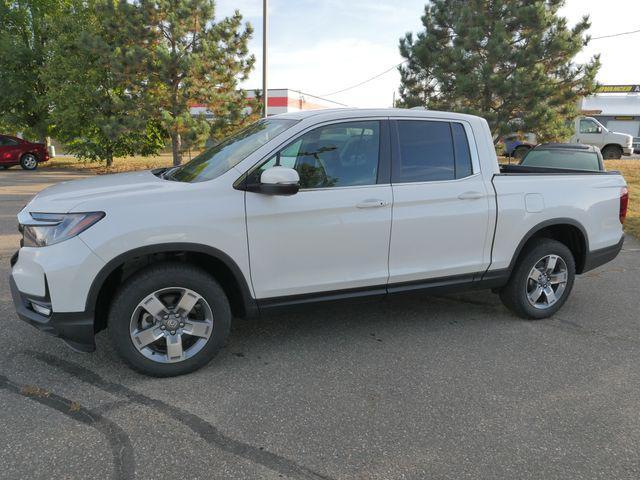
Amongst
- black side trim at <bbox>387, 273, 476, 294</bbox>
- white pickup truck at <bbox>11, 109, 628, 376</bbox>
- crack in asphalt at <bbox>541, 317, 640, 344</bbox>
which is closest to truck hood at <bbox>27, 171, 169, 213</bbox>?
white pickup truck at <bbox>11, 109, 628, 376</bbox>

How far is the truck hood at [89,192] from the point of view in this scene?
317 cm

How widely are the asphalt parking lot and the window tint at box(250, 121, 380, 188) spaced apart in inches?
52.5

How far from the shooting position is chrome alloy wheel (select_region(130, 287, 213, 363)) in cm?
327

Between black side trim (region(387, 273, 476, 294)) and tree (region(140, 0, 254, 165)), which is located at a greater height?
tree (region(140, 0, 254, 165))

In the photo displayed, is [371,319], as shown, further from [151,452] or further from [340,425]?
[151,452]

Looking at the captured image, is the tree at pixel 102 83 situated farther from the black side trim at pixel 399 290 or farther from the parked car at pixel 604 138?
the parked car at pixel 604 138

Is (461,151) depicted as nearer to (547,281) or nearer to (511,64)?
(547,281)

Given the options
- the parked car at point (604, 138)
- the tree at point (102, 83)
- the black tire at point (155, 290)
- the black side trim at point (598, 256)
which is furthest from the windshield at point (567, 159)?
the parked car at point (604, 138)

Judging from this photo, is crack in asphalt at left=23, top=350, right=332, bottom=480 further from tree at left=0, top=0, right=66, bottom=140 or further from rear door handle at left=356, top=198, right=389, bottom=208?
tree at left=0, top=0, right=66, bottom=140

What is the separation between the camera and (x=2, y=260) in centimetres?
621

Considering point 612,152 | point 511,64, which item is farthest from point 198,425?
point 612,152

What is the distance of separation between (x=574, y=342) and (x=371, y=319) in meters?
1.69

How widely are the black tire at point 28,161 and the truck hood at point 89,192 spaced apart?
18.6 meters

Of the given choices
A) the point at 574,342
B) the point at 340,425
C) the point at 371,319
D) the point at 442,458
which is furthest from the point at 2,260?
the point at 574,342
